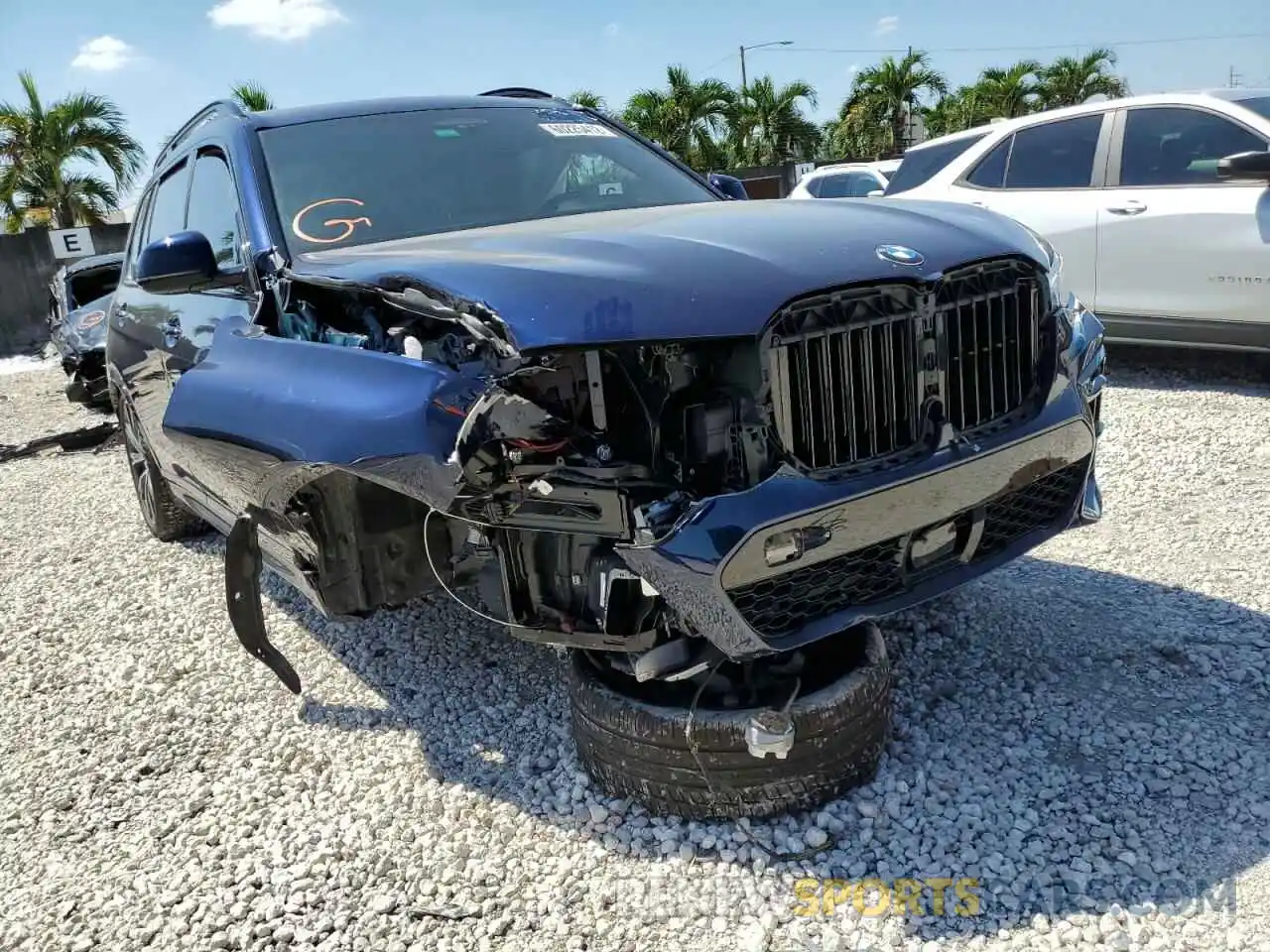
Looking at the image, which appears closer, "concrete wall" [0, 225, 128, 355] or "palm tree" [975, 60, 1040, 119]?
"concrete wall" [0, 225, 128, 355]

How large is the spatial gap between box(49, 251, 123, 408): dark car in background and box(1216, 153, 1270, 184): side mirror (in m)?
8.03

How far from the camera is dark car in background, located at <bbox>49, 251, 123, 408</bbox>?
8.84 m

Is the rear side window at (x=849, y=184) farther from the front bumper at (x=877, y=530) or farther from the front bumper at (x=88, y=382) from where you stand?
the front bumper at (x=877, y=530)

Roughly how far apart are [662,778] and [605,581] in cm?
60

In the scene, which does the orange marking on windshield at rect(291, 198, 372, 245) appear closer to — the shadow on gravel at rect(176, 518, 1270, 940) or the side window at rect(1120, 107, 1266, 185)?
the shadow on gravel at rect(176, 518, 1270, 940)

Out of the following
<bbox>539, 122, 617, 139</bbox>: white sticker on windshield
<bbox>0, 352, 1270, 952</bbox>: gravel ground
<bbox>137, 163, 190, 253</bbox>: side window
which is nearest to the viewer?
<bbox>0, 352, 1270, 952</bbox>: gravel ground

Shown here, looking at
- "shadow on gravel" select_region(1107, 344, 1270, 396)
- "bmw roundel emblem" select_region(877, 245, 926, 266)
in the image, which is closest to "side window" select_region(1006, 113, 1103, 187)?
"shadow on gravel" select_region(1107, 344, 1270, 396)

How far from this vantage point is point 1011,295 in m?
2.69

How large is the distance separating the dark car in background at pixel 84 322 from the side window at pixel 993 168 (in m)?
6.85

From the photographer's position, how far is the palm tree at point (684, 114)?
29.4m

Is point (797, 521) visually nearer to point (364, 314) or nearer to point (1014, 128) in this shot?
point (364, 314)

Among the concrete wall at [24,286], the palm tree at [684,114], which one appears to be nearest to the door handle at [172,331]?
the concrete wall at [24,286]

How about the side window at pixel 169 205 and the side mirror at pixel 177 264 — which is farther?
the side window at pixel 169 205

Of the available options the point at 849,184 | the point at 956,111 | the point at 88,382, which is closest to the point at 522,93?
the point at 88,382
